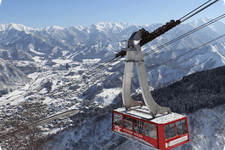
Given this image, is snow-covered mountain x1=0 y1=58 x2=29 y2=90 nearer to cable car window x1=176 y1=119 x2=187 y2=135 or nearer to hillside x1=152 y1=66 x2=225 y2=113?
hillside x1=152 y1=66 x2=225 y2=113

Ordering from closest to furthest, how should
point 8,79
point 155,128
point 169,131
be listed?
point 155,128
point 169,131
point 8,79

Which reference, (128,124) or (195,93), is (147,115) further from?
(195,93)

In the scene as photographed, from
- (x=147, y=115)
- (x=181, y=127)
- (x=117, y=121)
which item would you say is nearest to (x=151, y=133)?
(x=147, y=115)

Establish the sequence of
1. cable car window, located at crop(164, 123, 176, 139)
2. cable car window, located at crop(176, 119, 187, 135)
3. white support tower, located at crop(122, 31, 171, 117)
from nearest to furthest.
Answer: cable car window, located at crop(164, 123, 176, 139), cable car window, located at crop(176, 119, 187, 135), white support tower, located at crop(122, 31, 171, 117)

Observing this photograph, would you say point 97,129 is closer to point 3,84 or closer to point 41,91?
point 41,91

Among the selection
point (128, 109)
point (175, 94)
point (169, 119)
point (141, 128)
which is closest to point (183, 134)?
point (169, 119)

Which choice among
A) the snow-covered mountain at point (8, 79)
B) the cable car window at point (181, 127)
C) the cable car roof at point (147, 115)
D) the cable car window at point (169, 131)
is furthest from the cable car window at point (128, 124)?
the snow-covered mountain at point (8, 79)

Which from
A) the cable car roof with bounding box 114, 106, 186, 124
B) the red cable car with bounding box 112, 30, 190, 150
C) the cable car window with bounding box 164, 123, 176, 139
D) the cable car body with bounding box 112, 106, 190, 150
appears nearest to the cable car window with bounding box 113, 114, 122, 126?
the red cable car with bounding box 112, 30, 190, 150

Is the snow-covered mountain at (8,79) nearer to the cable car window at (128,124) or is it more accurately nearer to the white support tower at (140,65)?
the cable car window at (128,124)
